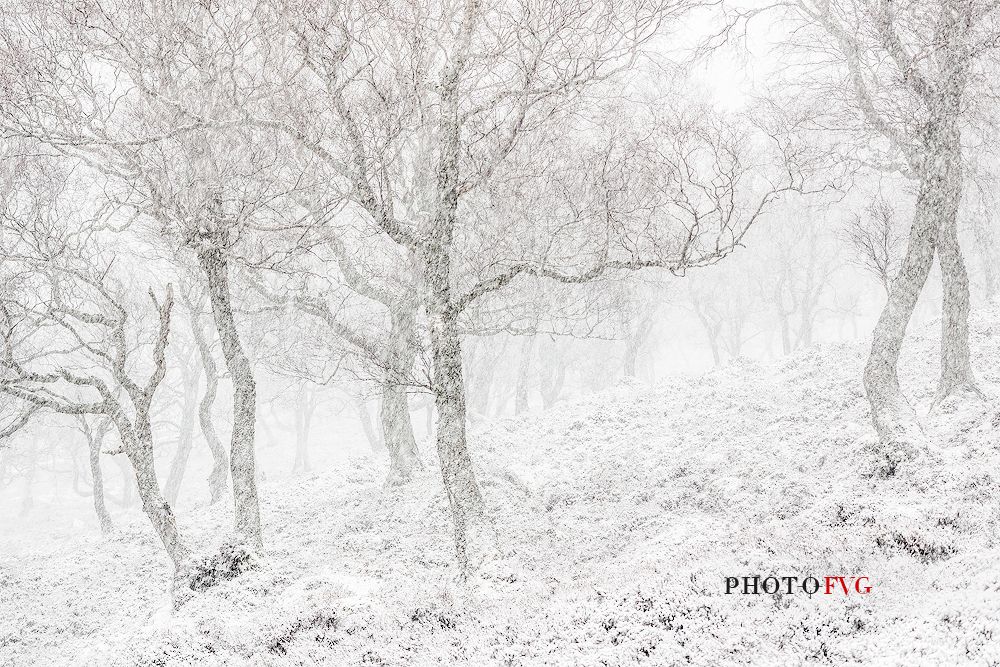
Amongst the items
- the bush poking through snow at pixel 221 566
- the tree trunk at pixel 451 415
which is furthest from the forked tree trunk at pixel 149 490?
the tree trunk at pixel 451 415

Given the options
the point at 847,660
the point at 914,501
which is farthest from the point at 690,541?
the point at 847,660

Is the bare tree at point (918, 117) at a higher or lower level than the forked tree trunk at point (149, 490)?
higher

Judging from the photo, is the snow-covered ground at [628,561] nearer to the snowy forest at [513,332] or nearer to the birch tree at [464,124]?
the snowy forest at [513,332]

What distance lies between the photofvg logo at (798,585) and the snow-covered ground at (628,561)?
0.13m

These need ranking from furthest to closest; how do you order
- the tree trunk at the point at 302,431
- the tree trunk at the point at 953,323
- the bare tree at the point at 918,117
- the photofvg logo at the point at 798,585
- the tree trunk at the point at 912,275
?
the tree trunk at the point at 302,431, the tree trunk at the point at 953,323, the tree trunk at the point at 912,275, the bare tree at the point at 918,117, the photofvg logo at the point at 798,585

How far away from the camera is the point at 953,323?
1298cm

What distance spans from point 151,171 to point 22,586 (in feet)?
35.7

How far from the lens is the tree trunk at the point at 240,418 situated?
12.6 metres

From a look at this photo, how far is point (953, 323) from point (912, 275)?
2.04 metres

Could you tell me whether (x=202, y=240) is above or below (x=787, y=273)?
below

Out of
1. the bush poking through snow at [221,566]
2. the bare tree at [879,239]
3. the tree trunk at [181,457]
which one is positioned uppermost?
the bare tree at [879,239]

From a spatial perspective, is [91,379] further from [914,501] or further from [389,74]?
[914,501]

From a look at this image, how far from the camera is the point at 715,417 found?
55.8 ft

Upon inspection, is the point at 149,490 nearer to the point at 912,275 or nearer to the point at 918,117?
the point at 912,275
